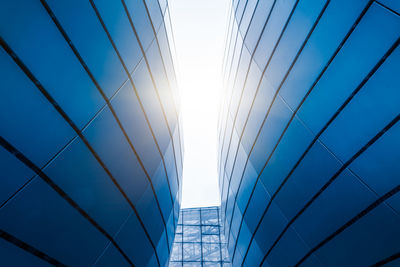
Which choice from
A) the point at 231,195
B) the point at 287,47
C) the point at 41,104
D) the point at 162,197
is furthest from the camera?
the point at 231,195

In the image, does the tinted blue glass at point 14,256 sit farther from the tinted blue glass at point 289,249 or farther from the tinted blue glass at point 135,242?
the tinted blue glass at point 289,249

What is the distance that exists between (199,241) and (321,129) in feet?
77.4

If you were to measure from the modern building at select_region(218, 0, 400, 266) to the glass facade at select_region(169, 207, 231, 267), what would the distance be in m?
13.6

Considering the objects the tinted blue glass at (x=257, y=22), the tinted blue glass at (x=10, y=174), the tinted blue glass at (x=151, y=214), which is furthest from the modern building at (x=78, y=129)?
the tinted blue glass at (x=257, y=22)

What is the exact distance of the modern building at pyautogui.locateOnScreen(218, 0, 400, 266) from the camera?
6.17m

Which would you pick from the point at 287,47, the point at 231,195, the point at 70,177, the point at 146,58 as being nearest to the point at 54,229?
the point at 70,177

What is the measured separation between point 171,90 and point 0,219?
1083cm

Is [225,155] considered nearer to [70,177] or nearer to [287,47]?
[287,47]

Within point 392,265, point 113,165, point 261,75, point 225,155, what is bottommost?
point 392,265

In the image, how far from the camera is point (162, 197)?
1360 centimetres

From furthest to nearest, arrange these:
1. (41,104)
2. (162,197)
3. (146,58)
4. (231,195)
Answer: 1. (231,195)
2. (162,197)
3. (146,58)
4. (41,104)

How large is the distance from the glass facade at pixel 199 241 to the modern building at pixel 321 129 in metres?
13.6

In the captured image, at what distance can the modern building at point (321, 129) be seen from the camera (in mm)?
6172

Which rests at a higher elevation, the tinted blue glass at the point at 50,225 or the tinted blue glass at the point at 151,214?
the tinted blue glass at the point at 151,214
